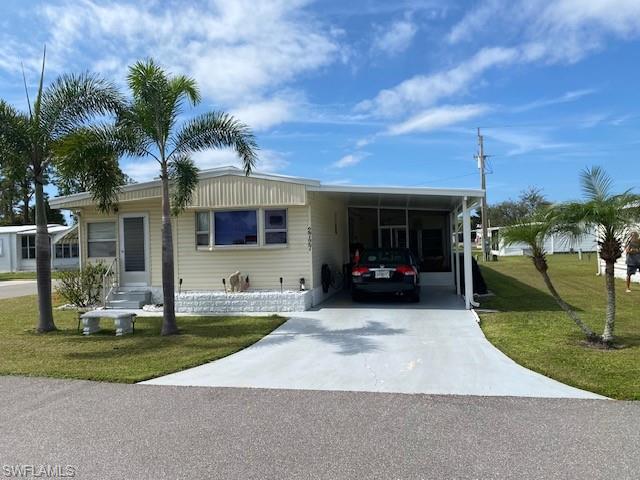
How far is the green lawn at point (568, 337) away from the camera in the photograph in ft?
19.9

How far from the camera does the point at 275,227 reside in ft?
42.7

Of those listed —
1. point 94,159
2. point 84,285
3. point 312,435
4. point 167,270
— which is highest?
point 94,159

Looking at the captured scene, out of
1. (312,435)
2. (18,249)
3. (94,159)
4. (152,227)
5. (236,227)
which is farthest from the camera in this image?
(18,249)

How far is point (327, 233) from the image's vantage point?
49.7 feet

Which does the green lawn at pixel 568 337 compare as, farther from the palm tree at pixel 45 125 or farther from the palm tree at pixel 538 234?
the palm tree at pixel 45 125

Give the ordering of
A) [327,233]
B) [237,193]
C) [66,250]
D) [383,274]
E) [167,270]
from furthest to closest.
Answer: [66,250], [327,233], [237,193], [383,274], [167,270]

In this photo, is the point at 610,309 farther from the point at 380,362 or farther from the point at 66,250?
the point at 66,250

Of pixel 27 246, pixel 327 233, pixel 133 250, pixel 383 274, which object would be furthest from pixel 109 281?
pixel 27 246

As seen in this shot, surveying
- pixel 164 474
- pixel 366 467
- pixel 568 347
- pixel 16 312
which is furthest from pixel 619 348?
pixel 16 312

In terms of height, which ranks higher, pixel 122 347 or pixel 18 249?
pixel 18 249

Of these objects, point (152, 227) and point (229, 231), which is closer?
point (229, 231)

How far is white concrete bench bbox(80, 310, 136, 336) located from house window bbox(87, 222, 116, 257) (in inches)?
170

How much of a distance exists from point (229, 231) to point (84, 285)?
4002 mm

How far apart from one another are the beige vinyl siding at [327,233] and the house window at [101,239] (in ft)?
17.8
